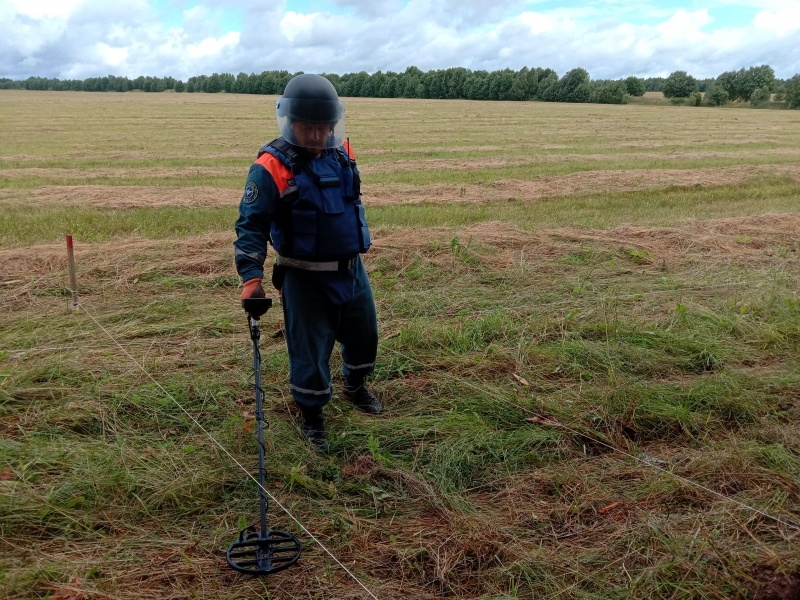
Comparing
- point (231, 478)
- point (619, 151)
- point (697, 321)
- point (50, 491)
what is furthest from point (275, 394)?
point (619, 151)

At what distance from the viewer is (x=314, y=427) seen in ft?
11.9

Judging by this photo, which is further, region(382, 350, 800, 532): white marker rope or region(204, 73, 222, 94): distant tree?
region(204, 73, 222, 94): distant tree

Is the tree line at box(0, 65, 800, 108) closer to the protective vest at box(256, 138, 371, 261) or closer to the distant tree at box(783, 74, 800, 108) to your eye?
the distant tree at box(783, 74, 800, 108)

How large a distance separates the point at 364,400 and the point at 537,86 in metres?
70.7

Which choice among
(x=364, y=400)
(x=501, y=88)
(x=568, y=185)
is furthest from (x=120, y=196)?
(x=501, y=88)

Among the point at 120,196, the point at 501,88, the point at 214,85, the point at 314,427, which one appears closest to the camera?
the point at 314,427

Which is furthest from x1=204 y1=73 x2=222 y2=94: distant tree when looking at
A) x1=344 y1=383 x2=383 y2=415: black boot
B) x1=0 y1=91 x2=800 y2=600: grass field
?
x1=344 y1=383 x2=383 y2=415: black boot

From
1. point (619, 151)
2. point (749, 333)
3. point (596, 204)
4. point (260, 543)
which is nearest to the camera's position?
point (260, 543)

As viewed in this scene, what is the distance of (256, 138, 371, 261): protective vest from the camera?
3.23 m

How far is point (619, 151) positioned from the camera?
68.5ft

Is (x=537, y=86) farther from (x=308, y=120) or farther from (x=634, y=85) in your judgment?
(x=308, y=120)

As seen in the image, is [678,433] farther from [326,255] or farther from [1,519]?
[1,519]

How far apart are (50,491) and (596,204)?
10204 millimetres

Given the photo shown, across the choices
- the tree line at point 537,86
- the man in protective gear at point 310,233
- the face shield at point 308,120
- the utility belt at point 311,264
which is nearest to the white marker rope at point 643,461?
the man in protective gear at point 310,233
